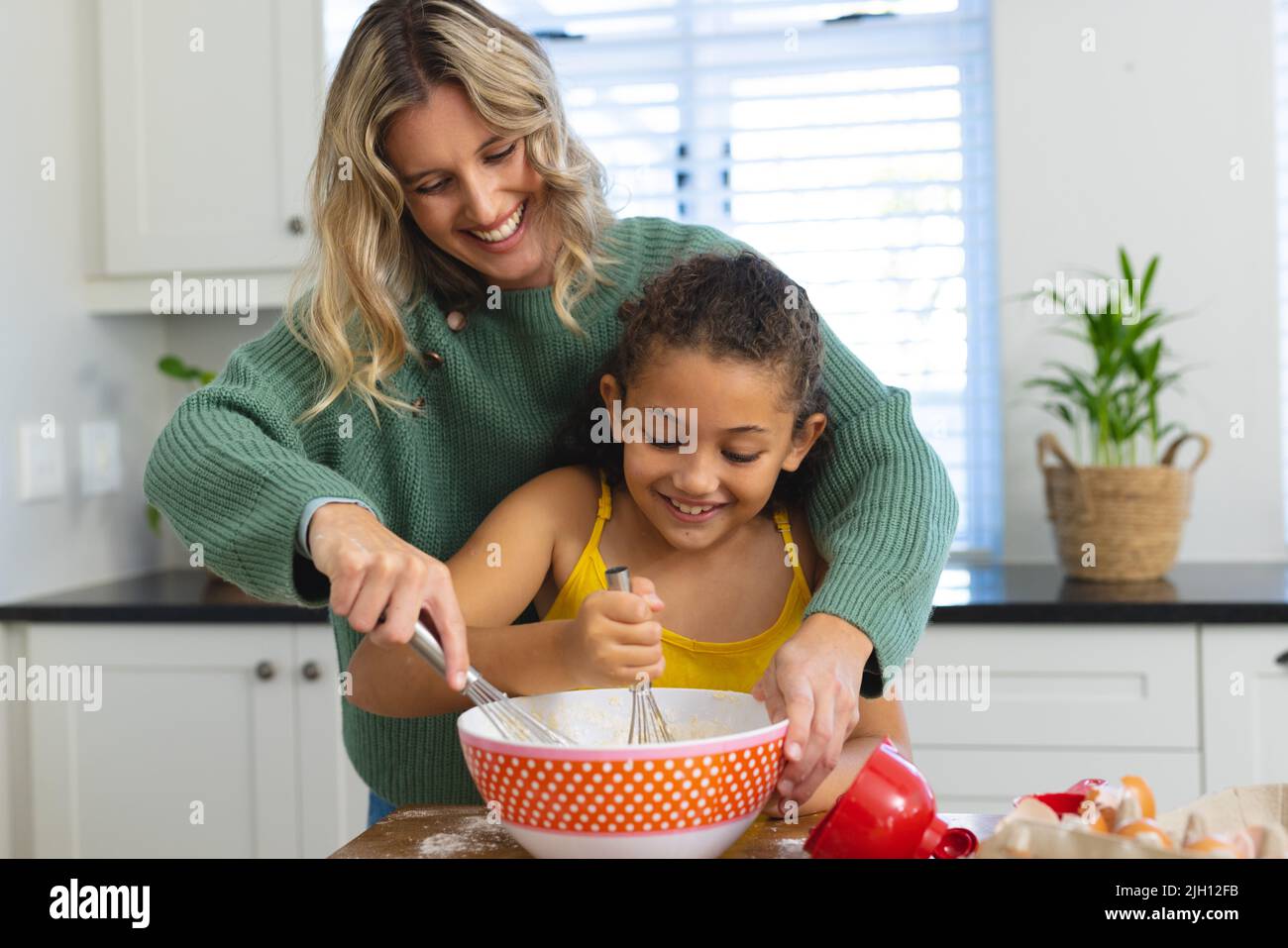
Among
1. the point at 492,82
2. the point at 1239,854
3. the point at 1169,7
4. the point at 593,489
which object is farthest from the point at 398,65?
the point at 1169,7

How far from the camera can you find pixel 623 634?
82cm

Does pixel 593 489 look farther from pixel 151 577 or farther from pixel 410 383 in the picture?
pixel 151 577

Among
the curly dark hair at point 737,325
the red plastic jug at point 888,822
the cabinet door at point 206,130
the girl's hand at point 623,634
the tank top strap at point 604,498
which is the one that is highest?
the cabinet door at point 206,130

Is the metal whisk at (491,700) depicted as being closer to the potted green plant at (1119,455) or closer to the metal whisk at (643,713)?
the metal whisk at (643,713)

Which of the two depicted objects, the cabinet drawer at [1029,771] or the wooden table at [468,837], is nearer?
the wooden table at [468,837]

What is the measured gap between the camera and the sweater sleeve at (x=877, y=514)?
0.91m

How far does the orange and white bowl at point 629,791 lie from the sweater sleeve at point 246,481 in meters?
0.21

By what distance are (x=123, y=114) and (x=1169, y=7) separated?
1903 mm

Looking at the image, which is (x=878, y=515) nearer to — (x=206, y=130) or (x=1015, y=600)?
(x=1015, y=600)

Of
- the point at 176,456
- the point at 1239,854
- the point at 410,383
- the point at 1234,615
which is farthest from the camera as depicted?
the point at 1234,615

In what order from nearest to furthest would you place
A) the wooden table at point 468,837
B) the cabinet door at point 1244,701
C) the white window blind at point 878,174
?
1. the wooden table at point 468,837
2. the cabinet door at point 1244,701
3. the white window blind at point 878,174

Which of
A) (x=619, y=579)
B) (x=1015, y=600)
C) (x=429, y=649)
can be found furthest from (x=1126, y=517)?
(x=429, y=649)

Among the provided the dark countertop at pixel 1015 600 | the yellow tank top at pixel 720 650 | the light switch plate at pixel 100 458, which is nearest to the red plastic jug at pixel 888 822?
the yellow tank top at pixel 720 650

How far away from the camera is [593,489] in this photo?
3.92ft
